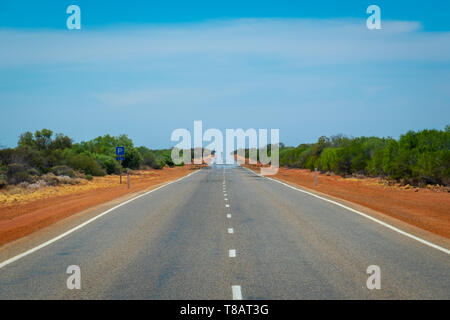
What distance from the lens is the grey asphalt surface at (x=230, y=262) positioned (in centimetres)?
688

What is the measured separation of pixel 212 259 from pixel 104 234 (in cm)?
414

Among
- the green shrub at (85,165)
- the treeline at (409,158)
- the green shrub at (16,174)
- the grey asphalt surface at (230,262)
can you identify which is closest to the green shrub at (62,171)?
the green shrub at (85,165)

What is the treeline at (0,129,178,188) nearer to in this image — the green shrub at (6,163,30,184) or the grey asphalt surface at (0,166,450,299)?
the green shrub at (6,163,30,184)

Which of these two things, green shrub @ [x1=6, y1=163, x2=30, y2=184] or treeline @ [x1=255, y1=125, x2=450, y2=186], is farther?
green shrub @ [x1=6, y1=163, x2=30, y2=184]

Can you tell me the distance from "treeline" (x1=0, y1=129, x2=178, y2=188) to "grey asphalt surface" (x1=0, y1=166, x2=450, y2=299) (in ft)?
77.4

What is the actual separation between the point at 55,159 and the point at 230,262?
138 ft

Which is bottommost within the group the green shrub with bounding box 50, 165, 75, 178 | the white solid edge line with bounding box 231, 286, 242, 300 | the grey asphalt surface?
the grey asphalt surface

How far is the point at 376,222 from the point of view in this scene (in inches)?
563

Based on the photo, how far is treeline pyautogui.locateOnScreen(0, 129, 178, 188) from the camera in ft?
120

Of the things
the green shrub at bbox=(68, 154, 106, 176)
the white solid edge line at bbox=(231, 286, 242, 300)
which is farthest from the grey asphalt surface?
the green shrub at bbox=(68, 154, 106, 176)

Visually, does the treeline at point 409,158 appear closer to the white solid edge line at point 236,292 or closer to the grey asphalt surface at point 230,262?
the grey asphalt surface at point 230,262
